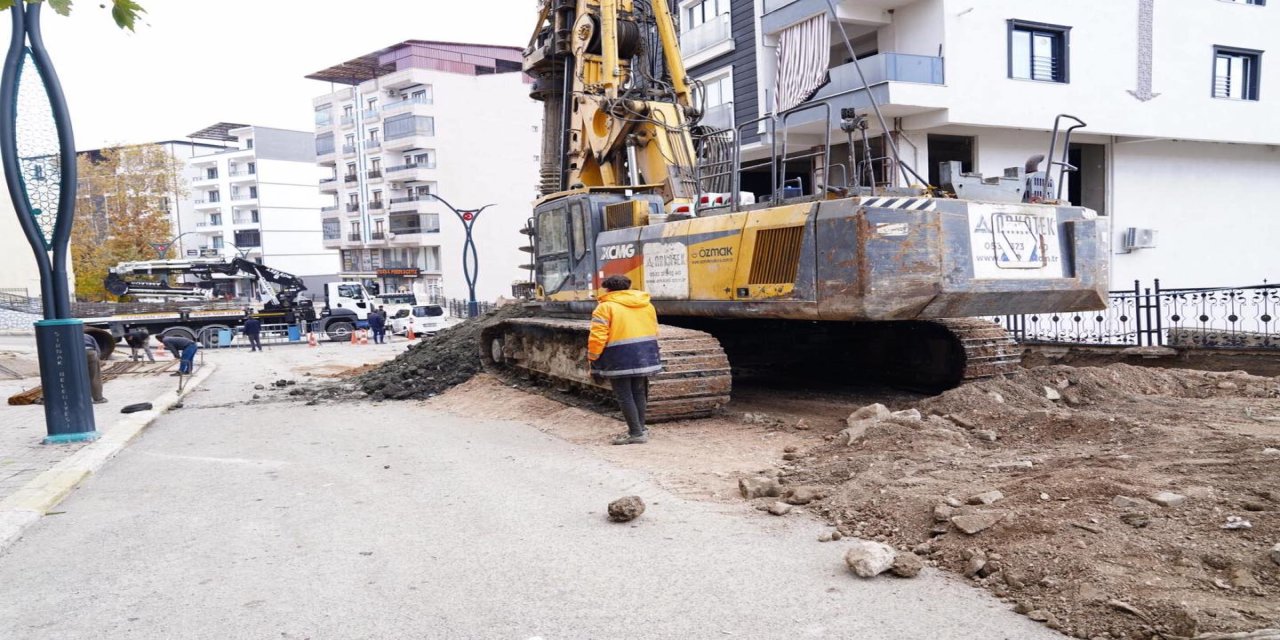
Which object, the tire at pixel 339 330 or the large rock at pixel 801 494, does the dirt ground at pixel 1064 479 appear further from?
the tire at pixel 339 330

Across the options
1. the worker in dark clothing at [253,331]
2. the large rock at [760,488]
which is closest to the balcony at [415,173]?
the worker in dark clothing at [253,331]

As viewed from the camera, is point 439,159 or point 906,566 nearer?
point 906,566

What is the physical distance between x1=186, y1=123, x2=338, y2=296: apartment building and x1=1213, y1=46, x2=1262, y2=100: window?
70.8 metres

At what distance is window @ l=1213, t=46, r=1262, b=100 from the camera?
22781mm

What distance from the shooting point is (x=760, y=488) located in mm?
5883

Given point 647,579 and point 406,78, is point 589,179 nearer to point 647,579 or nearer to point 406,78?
point 647,579

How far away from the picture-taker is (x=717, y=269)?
8742mm

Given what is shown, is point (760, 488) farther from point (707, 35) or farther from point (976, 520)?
point (707, 35)

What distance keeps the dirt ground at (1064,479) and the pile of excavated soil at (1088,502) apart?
0.01 meters

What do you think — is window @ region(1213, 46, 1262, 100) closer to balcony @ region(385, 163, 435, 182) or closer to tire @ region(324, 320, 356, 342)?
tire @ region(324, 320, 356, 342)

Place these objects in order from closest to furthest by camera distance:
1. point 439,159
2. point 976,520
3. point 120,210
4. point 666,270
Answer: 1. point 976,520
2. point 666,270
3. point 120,210
4. point 439,159

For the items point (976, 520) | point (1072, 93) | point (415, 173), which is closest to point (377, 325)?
point (1072, 93)

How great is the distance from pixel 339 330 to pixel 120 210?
26392 millimetres

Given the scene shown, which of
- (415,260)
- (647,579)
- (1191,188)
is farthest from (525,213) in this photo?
(647,579)
